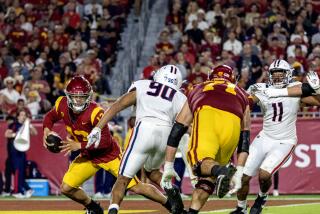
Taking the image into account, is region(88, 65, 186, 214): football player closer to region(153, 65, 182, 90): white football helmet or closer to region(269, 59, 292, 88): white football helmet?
region(153, 65, 182, 90): white football helmet

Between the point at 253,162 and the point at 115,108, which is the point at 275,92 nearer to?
the point at 253,162

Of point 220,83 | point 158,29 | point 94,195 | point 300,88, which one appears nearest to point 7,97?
point 94,195

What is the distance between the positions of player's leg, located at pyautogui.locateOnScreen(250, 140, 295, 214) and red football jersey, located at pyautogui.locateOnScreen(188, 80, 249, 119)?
2232mm

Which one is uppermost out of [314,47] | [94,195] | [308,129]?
[314,47]

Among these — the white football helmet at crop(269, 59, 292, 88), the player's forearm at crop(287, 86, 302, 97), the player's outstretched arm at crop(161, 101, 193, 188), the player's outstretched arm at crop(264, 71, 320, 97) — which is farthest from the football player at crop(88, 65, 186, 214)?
the white football helmet at crop(269, 59, 292, 88)

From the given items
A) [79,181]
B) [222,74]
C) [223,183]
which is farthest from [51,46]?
[223,183]

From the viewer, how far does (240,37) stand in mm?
20484

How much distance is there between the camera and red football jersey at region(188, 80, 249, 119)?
9.93 metres

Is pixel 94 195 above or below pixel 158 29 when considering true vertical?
below

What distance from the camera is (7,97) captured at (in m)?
19.2

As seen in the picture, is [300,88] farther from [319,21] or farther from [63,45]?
[63,45]

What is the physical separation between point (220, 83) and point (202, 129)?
0.60 metres

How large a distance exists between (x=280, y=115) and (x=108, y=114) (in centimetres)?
296

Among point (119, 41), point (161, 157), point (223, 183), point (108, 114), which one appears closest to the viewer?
point (223, 183)
